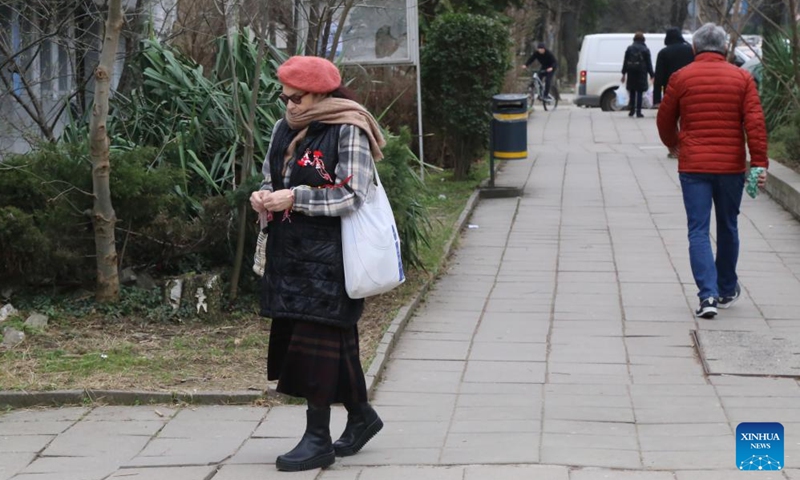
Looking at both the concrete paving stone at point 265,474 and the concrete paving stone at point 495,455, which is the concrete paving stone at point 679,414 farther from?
the concrete paving stone at point 265,474

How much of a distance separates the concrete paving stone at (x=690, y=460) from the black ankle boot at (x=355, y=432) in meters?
1.21

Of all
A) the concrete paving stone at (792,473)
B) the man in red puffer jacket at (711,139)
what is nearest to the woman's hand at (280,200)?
the concrete paving stone at (792,473)

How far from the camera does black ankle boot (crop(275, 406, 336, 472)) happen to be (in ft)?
17.0

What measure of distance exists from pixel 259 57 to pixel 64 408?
98.9 inches

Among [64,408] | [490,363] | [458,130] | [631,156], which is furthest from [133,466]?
[631,156]

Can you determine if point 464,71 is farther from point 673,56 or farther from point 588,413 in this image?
point 588,413

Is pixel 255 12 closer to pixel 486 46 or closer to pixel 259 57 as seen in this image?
pixel 259 57

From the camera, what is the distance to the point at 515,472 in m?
5.10

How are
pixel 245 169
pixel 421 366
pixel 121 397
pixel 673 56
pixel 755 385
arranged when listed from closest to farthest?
pixel 121 397
pixel 755 385
pixel 421 366
pixel 245 169
pixel 673 56

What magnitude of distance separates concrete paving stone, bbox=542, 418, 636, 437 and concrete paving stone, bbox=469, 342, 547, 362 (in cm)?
123

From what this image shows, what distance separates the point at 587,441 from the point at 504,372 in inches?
52.3

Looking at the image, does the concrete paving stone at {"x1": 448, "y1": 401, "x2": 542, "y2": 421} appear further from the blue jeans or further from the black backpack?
the black backpack

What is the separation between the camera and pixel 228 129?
8.90 meters

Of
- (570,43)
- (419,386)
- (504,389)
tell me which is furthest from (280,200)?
(570,43)
